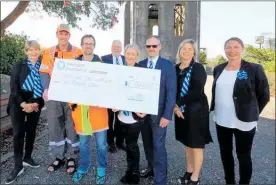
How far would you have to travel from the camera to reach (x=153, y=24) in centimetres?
1450

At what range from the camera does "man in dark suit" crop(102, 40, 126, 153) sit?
446 centimetres

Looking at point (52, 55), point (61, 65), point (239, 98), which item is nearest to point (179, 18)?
point (52, 55)

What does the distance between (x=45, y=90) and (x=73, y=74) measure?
482 mm

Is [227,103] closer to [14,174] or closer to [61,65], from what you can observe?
[61,65]

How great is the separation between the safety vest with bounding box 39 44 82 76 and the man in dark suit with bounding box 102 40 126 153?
696mm

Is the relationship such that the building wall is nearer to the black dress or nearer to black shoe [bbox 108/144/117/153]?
black shoe [bbox 108/144/117/153]

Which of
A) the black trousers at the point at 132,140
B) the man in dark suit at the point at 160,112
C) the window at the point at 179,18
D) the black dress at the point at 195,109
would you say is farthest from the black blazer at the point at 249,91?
the window at the point at 179,18

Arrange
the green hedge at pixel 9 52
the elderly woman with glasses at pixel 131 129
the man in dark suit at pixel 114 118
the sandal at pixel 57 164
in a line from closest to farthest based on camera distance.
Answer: the elderly woman with glasses at pixel 131 129, the sandal at pixel 57 164, the man in dark suit at pixel 114 118, the green hedge at pixel 9 52

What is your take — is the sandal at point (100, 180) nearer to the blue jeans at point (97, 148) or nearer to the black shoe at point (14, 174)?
the blue jeans at point (97, 148)

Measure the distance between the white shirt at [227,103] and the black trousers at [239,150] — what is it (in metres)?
0.07

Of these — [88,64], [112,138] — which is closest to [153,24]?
[112,138]

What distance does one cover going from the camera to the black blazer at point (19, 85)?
367 cm

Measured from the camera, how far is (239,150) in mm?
3180

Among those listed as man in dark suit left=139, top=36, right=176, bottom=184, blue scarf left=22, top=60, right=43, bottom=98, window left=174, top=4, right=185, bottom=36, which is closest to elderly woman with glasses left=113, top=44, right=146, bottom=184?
man in dark suit left=139, top=36, right=176, bottom=184
